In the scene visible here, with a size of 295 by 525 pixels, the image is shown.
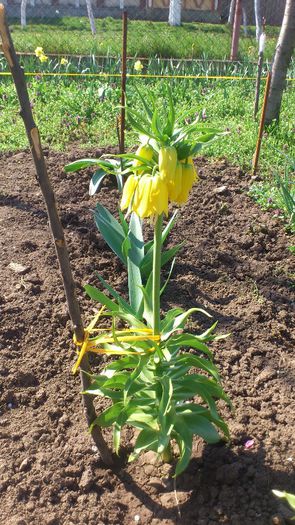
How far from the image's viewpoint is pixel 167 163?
161cm

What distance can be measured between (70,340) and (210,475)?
3.08 feet

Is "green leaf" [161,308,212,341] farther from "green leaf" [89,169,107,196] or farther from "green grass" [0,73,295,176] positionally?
"green grass" [0,73,295,176]

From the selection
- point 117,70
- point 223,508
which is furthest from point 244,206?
point 117,70

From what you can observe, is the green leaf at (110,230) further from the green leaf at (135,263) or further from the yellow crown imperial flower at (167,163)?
the yellow crown imperial flower at (167,163)

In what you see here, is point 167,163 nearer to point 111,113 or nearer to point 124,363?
point 124,363

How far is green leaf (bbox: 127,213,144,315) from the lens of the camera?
7.94ft

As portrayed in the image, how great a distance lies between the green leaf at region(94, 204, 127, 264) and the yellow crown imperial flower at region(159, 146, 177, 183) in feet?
4.74

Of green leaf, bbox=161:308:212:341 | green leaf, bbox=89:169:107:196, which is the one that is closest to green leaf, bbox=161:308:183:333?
green leaf, bbox=161:308:212:341

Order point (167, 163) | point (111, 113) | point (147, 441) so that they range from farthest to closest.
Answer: point (111, 113) → point (147, 441) → point (167, 163)

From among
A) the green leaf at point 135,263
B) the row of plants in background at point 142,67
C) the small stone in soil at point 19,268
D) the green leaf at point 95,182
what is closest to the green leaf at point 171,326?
the green leaf at point 135,263

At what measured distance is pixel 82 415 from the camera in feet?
7.84

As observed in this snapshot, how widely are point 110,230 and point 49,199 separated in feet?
4.70

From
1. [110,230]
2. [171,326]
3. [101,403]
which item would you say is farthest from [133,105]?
[171,326]

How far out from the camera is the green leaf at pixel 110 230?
307 centimetres
